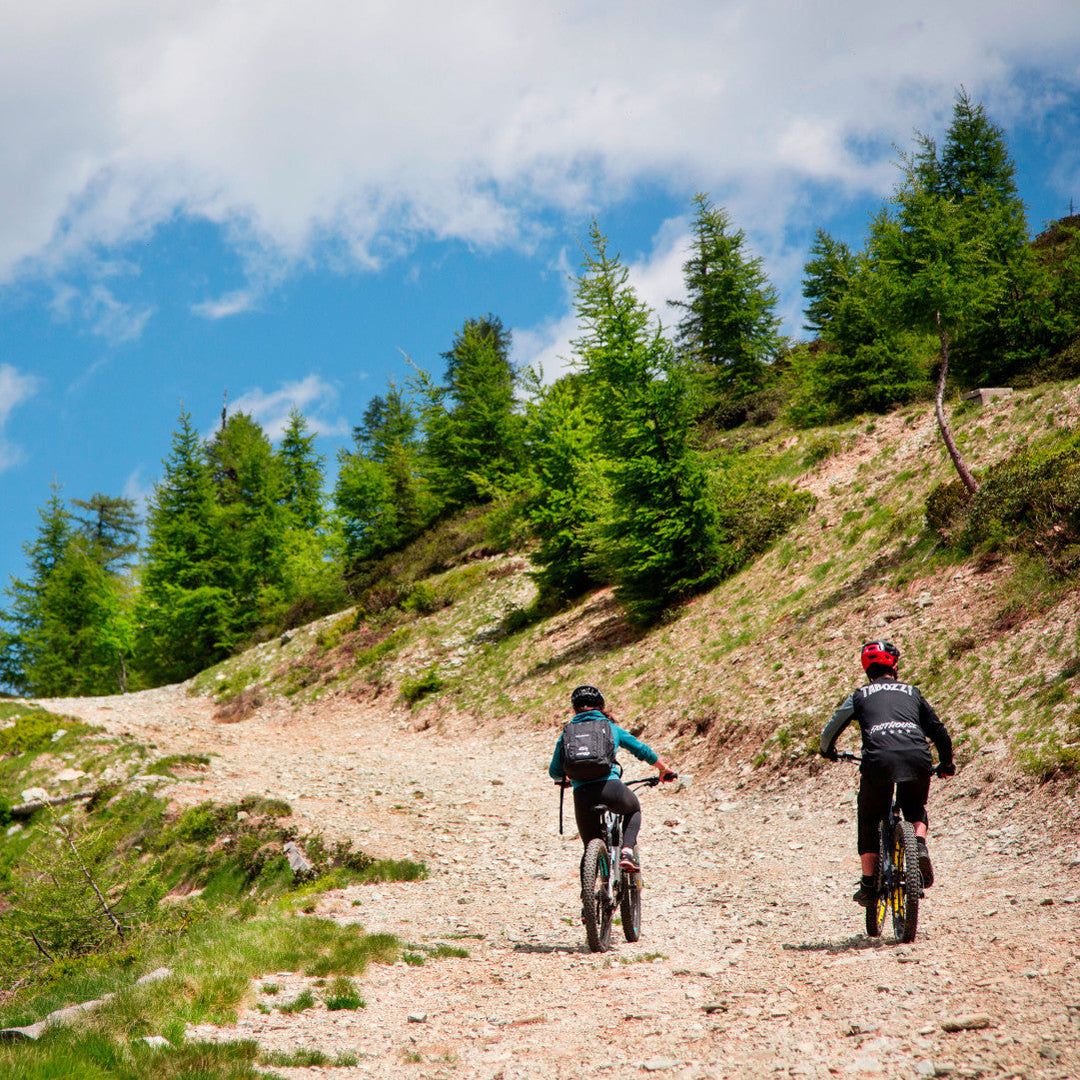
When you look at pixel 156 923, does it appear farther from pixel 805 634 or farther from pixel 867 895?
pixel 805 634

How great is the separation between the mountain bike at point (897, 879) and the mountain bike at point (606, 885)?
5.53ft

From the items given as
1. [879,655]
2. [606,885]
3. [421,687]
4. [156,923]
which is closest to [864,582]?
[879,655]

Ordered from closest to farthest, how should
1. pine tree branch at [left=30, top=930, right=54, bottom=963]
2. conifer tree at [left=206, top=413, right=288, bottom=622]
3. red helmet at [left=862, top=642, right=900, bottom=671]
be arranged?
red helmet at [left=862, top=642, right=900, bottom=671] < pine tree branch at [left=30, top=930, right=54, bottom=963] < conifer tree at [left=206, top=413, right=288, bottom=622]

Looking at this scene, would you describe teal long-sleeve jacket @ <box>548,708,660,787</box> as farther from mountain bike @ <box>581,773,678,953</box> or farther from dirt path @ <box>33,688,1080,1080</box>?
dirt path @ <box>33,688,1080,1080</box>

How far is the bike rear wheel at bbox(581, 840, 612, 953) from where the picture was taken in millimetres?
6820

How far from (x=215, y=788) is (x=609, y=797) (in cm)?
1179

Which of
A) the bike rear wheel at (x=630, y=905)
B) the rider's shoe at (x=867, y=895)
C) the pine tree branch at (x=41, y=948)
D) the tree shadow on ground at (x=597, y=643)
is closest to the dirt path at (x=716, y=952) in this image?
the bike rear wheel at (x=630, y=905)

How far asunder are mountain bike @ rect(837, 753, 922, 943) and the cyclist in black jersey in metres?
0.07

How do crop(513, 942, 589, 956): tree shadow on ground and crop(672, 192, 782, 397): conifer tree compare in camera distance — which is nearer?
crop(513, 942, 589, 956): tree shadow on ground

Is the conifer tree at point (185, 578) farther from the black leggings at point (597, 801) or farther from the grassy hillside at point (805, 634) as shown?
the black leggings at point (597, 801)

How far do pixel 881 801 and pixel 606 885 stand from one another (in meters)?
2.39

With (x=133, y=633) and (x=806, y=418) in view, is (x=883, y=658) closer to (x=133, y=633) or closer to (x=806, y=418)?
(x=806, y=418)

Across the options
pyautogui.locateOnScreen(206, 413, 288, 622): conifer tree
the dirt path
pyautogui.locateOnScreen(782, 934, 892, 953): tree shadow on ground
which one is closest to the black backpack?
the dirt path

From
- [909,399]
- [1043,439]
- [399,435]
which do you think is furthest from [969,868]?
[399,435]
